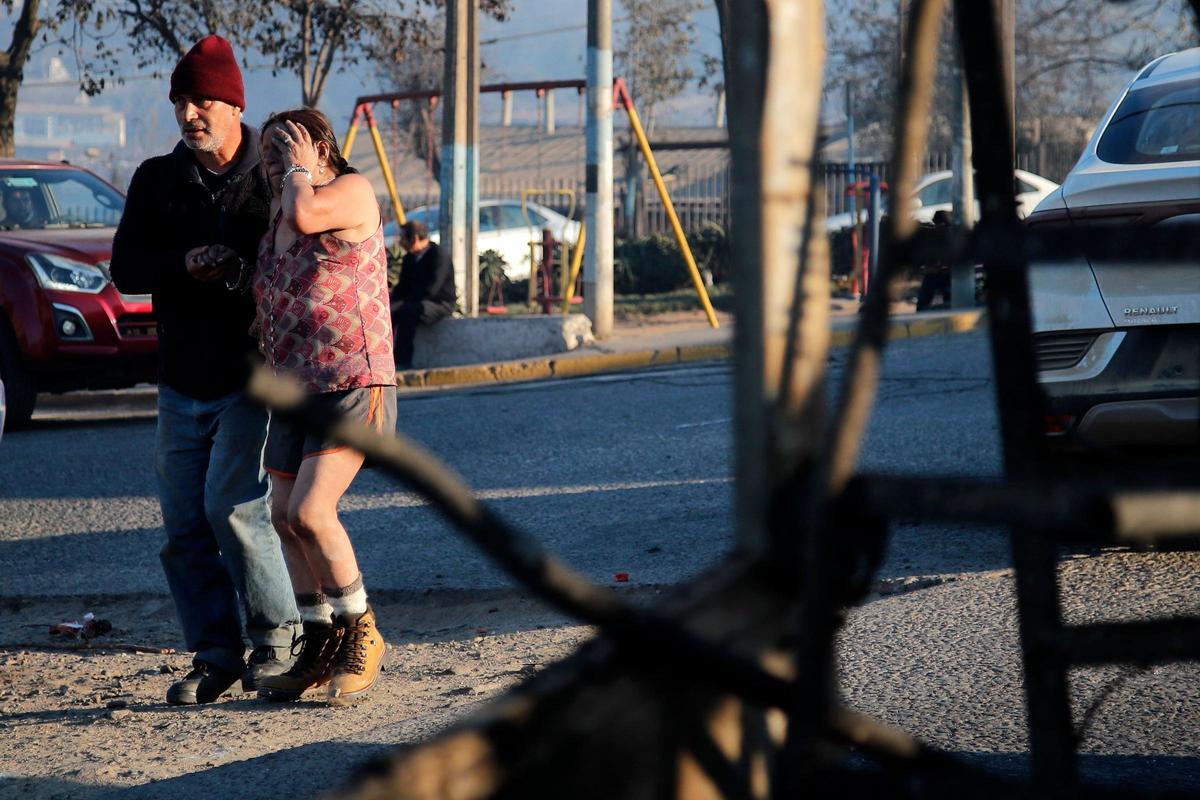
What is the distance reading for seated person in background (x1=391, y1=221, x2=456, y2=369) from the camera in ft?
44.1

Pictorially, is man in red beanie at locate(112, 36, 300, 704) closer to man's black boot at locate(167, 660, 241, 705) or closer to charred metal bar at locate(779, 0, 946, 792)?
man's black boot at locate(167, 660, 241, 705)

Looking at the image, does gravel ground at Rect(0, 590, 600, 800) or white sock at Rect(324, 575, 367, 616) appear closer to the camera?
gravel ground at Rect(0, 590, 600, 800)

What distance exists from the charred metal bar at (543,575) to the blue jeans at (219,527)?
10.5ft

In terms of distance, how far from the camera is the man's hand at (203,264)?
426cm

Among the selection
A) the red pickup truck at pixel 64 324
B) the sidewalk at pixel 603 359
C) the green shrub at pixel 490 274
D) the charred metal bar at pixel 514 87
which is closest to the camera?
the red pickup truck at pixel 64 324

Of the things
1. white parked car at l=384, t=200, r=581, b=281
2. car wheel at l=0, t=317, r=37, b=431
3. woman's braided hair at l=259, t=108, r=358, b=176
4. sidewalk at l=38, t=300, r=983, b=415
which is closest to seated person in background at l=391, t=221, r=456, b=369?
sidewalk at l=38, t=300, r=983, b=415

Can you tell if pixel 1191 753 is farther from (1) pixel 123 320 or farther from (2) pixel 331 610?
(1) pixel 123 320

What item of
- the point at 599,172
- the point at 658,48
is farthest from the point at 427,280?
the point at 658,48

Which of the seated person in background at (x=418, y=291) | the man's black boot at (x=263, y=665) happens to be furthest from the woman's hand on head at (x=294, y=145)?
the seated person in background at (x=418, y=291)

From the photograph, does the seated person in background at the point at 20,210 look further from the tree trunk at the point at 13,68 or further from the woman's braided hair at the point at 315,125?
the woman's braided hair at the point at 315,125

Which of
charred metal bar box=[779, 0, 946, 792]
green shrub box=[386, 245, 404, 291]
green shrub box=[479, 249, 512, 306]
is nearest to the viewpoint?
charred metal bar box=[779, 0, 946, 792]

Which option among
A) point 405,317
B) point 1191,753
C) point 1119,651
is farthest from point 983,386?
point 1119,651

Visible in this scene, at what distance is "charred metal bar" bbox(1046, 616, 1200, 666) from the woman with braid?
2773 millimetres

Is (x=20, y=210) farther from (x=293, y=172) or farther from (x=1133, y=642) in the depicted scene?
(x=1133, y=642)
